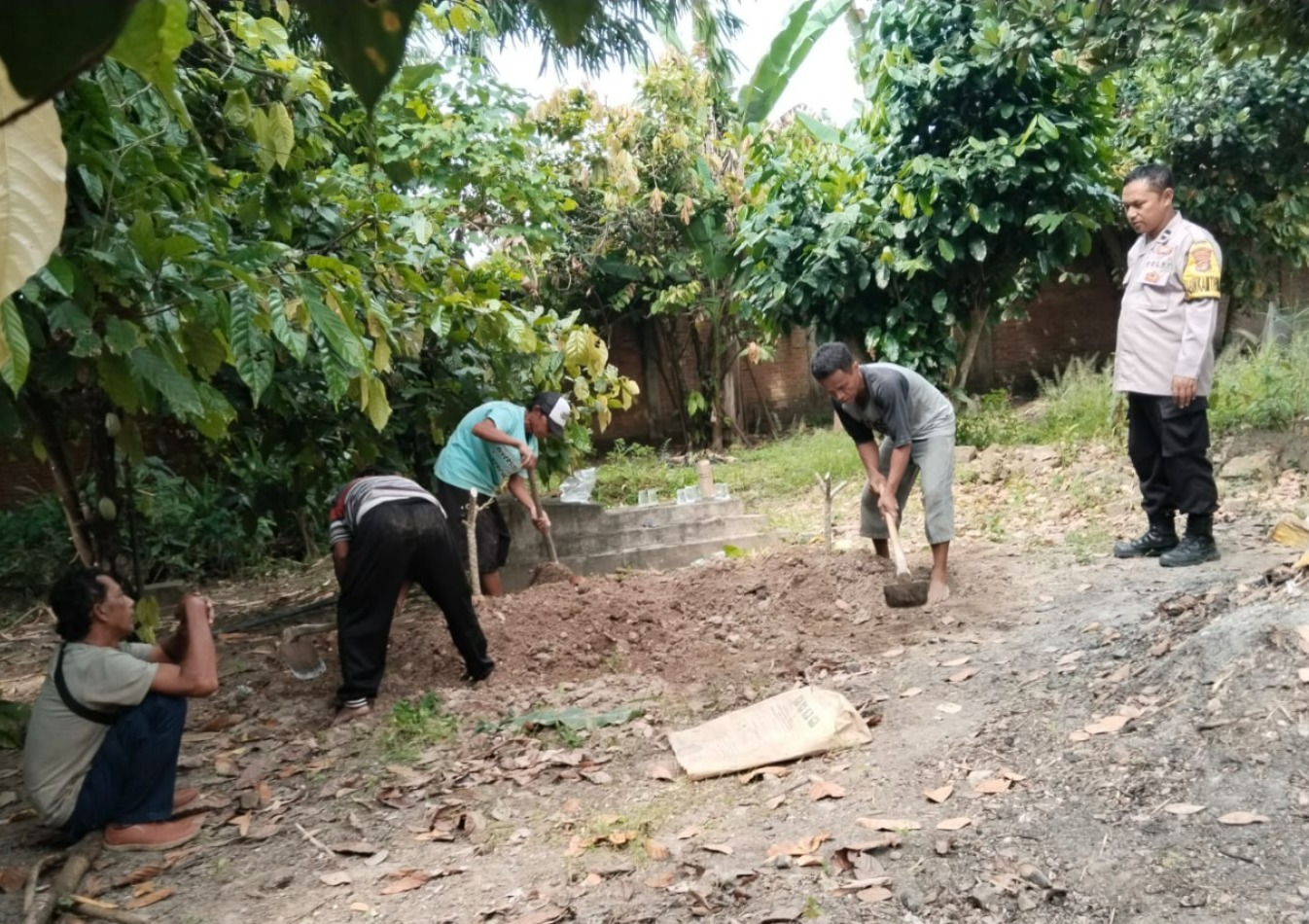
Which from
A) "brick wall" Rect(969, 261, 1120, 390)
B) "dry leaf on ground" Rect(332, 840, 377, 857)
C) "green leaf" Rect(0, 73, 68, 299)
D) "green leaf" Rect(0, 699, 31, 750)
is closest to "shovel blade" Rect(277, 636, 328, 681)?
"green leaf" Rect(0, 699, 31, 750)

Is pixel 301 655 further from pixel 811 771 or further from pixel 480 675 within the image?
pixel 811 771

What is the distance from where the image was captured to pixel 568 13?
651 mm

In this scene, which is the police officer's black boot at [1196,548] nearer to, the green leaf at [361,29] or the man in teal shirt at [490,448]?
the man in teal shirt at [490,448]

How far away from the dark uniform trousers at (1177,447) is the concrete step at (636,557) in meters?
2.92

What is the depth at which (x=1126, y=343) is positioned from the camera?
4.57 m

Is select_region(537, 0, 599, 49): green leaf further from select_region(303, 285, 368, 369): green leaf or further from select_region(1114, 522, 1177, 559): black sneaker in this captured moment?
select_region(1114, 522, 1177, 559): black sneaker

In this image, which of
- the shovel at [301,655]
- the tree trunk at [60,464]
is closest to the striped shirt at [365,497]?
the shovel at [301,655]

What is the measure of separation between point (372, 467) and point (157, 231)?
302 cm

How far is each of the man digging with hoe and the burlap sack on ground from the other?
143 centimetres

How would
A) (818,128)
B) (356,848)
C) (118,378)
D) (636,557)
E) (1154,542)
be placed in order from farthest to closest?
(818,128) < (636,557) < (1154,542) < (356,848) < (118,378)

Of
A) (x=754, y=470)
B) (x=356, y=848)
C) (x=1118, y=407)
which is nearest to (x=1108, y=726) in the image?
(x=356, y=848)

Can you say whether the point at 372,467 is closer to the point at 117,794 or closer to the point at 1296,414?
the point at 117,794

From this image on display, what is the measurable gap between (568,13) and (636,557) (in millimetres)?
6531

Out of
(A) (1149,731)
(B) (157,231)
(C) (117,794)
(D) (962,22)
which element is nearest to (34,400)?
(B) (157,231)
